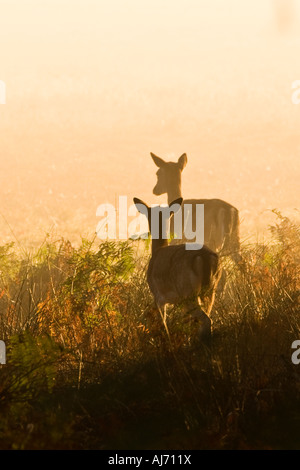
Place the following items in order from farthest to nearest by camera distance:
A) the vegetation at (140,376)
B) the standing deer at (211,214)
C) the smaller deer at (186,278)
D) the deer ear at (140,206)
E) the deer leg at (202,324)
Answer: the standing deer at (211,214) < the deer ear at (140,206) < the smaller deer at (186,278) < the deer leg at (202,324) < the vegetation at (140,376)

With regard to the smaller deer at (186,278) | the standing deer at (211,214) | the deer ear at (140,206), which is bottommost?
the smaller deer at (186,278)

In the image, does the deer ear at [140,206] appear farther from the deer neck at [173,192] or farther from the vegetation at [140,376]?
the deer neck at [173,192]

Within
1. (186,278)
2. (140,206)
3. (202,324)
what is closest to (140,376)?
(202,324)

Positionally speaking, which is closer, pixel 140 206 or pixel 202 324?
pixel 202 324

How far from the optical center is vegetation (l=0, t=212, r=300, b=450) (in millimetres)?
6840

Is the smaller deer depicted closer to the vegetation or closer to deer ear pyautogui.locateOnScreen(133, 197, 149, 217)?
the vegetation

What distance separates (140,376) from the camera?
7.83 m

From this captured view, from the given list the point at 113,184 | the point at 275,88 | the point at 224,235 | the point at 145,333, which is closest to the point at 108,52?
the point at 275,88

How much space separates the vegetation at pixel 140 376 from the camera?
269 inches

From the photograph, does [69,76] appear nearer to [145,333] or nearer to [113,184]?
[113,184]

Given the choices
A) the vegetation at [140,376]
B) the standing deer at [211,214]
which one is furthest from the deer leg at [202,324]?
the standing deer at [211,214]

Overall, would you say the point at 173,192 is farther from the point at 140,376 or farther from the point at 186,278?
the point at 140,376

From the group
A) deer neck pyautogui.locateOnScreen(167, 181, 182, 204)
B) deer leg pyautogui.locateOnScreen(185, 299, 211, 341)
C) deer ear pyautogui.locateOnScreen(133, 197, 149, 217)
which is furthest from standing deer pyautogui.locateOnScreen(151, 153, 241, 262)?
deer leg pyautogui.locateOnScreen(185, 299, 211, 341)
